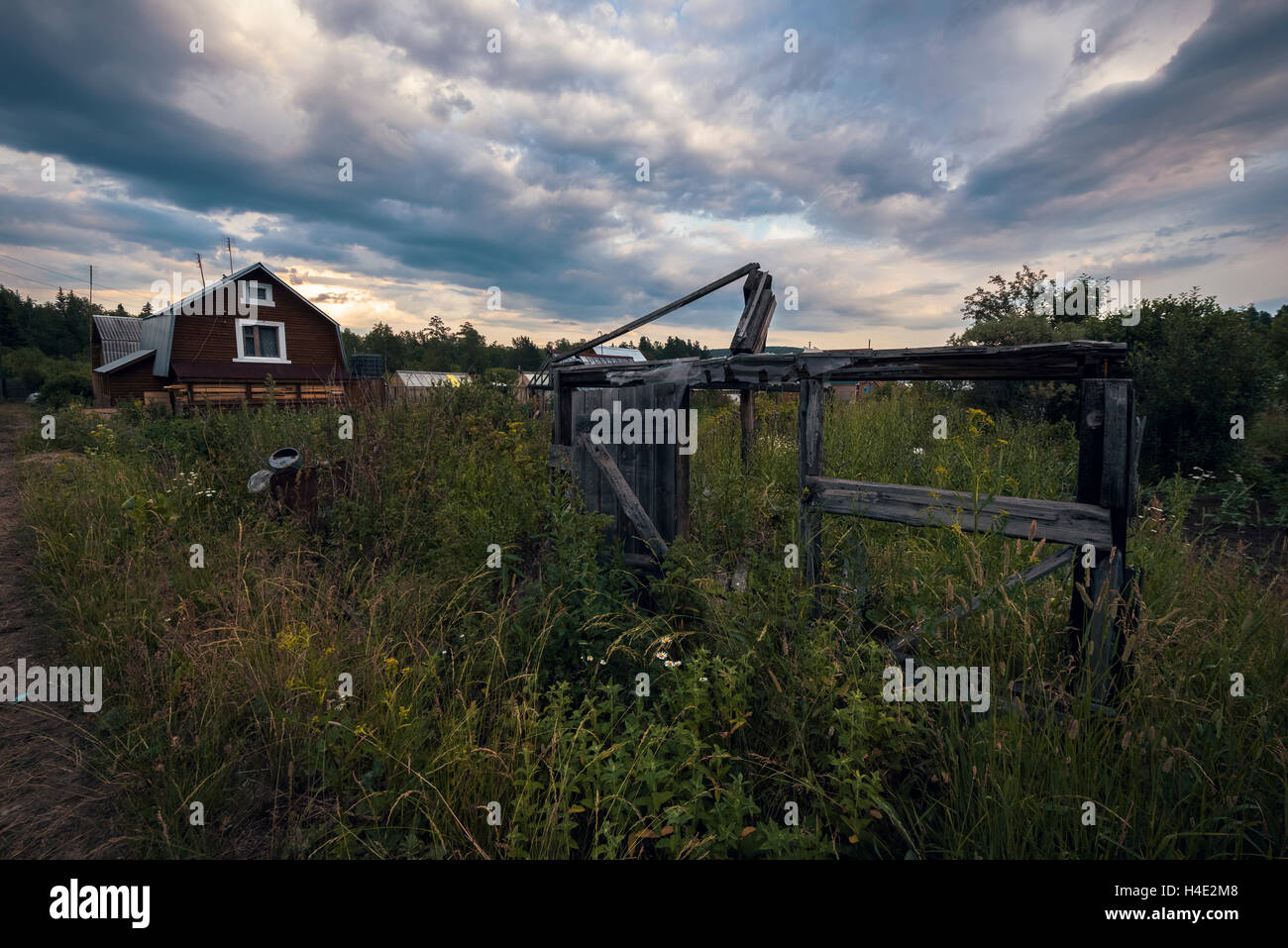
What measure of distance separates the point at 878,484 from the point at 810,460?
50cm

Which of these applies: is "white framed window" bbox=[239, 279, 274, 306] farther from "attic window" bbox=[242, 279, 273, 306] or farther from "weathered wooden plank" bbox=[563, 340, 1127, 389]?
"weathered wooden plank" bbox=[563, 340, 1127, 389]

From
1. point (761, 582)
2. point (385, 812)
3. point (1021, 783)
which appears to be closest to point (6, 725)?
point (385, 812)

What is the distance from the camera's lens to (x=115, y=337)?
103 feet

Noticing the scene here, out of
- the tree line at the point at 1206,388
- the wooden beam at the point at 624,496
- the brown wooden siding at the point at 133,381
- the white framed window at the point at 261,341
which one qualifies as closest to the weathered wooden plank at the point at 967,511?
the wooden beam at the point at 624,496

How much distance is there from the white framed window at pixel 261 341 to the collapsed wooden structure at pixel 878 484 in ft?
76.1

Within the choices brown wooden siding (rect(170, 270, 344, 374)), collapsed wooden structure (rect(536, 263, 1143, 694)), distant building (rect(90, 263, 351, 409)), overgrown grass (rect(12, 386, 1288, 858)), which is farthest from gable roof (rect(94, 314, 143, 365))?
collapsed wooden structure (rect(536, 263, 1143, 694))

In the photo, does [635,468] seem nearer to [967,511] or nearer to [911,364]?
[911,364]

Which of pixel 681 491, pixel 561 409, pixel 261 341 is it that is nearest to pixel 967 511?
pixel 681 491

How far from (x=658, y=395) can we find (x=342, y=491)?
11.5ft

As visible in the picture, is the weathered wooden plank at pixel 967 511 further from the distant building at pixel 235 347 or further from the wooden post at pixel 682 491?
the distant building at pixel 235 347

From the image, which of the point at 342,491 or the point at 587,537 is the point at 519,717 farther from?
the point at 342,491

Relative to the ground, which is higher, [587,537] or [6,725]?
[587,537]

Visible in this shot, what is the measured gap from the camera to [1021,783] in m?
2.50
